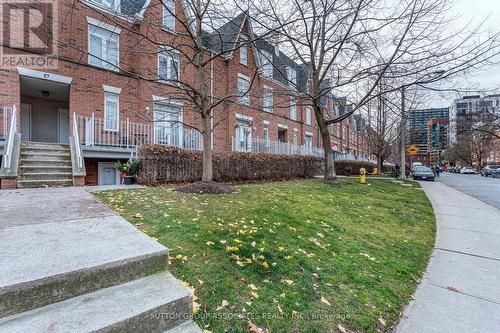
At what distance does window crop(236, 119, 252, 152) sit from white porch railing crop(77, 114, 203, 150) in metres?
4.63

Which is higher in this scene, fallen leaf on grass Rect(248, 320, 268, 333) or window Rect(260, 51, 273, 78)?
window Rect(260, 51, 273, 78)

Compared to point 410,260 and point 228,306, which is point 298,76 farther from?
point 228,306

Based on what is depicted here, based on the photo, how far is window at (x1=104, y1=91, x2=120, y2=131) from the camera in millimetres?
11094

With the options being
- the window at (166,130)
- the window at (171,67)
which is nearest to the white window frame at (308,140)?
the window at (166,130)

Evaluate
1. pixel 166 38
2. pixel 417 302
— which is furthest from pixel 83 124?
pixel 417 302

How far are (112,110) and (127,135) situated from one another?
2.23 metres

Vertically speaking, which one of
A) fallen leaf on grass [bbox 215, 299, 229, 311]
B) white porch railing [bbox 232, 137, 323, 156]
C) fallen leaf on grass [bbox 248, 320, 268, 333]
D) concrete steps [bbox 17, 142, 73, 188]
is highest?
white porch railing [bbox 232, 137, 323, 156]

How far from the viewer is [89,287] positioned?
2.08m

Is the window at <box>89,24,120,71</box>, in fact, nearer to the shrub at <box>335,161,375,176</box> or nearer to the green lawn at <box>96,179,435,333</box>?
the green lawn at <box>96,179,435,333</box>

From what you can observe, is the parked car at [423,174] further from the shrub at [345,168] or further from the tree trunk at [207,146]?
the tree trunk at [207,146]

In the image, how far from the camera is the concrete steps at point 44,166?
7.22m

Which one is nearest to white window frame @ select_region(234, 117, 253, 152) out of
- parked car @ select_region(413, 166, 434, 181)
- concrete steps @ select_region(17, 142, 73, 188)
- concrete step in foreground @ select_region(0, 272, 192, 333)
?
concrete steps @ select_region(17, 142, 73, 188)

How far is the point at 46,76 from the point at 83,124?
2186 millimetres

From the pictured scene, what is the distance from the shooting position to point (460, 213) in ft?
26.0
